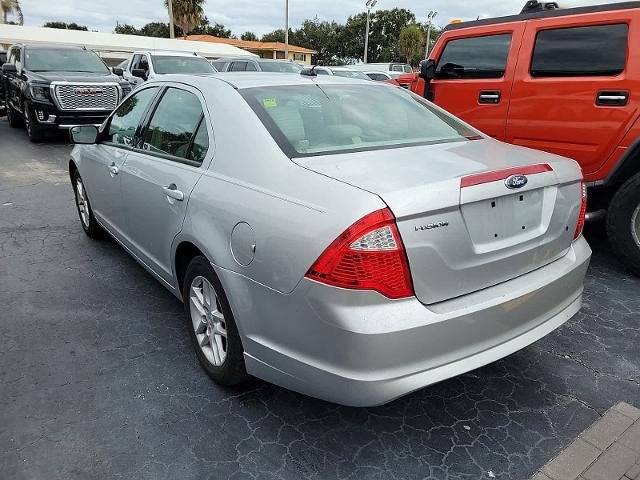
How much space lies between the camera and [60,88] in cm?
1009

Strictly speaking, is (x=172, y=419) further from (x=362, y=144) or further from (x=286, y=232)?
(x=362, y=144)

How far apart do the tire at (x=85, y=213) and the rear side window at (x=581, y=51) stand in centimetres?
418

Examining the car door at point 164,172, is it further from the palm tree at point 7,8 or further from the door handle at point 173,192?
the palm tree at point 7,8

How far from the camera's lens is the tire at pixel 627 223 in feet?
13.1

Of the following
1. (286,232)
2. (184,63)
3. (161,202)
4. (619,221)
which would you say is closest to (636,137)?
(619,221)

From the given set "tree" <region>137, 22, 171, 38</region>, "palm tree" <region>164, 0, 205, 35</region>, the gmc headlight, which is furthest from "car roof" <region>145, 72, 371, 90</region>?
"tree" <region>137, 22, 171, 38</region>

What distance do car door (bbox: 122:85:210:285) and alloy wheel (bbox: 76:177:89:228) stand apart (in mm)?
1526

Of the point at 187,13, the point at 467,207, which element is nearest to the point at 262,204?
the point at 467,207

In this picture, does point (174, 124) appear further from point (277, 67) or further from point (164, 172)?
point (277, 67)

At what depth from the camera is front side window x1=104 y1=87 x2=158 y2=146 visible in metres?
3.74

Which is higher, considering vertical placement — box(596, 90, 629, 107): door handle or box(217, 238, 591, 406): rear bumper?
box(596, 90, 629, 107): door handle

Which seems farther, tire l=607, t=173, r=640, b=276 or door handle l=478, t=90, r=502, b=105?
door handle l=478, t=90, r=502, b=105

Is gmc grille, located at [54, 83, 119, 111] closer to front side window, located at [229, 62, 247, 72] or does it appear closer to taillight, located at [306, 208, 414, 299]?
front side window, located at [229, 62, 247, 72]

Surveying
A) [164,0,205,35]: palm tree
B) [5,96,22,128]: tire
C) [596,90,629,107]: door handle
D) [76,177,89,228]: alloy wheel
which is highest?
[164,0,205,35]: palm tree
